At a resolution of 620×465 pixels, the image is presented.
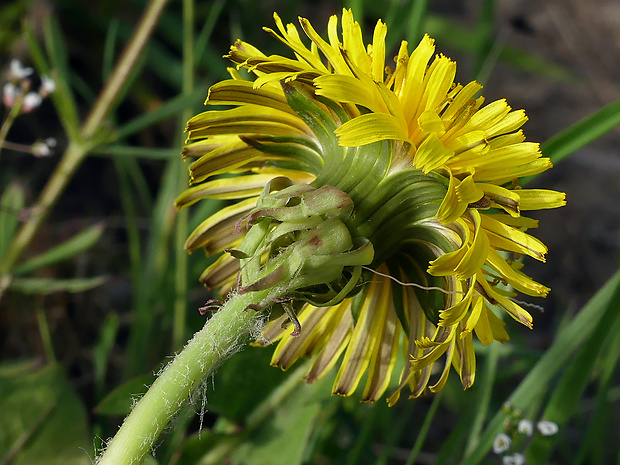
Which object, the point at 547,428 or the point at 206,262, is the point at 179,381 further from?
the point at 206,262

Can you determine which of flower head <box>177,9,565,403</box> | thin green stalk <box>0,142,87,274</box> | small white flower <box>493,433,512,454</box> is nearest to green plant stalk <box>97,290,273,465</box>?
flower head <box>177,9,565,403</box>

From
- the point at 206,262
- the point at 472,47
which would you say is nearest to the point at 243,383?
the point at 206,262

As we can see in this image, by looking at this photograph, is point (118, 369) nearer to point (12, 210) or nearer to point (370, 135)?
point (12, 210)

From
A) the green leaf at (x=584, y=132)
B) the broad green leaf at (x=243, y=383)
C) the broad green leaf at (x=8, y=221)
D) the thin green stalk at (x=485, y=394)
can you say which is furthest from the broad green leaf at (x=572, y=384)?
the broad green leaf at (x=8, y=221)

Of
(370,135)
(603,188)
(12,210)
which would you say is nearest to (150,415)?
(370,135)

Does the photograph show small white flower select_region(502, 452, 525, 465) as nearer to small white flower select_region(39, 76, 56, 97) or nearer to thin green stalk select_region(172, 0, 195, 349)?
thin green stalk select_region(172, 0, 195, 349)

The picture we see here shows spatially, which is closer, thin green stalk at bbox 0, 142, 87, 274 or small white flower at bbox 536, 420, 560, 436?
small white flower at bbox 536, 420, 560, 436
